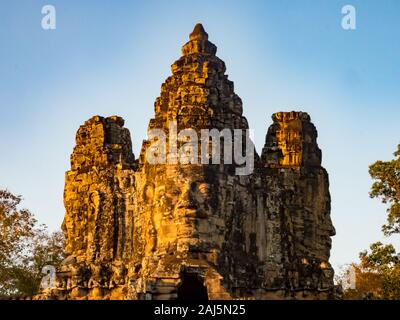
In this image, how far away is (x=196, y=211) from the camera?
112ft

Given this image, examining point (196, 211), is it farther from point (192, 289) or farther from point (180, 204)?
point (192, 289)

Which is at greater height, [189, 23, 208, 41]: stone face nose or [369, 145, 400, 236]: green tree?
[189, 23, 208, 41]: stone face nose

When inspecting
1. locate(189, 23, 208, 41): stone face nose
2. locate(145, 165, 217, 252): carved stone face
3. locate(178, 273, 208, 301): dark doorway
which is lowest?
locate(178, 273, 208, 301): dark doorway

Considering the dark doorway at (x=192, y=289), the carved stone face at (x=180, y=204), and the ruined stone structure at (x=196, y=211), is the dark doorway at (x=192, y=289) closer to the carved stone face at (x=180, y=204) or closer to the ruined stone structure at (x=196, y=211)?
the ruined stone structure at (x=196, y=211)

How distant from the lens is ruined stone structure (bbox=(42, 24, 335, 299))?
3441 cm

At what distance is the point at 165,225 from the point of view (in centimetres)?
3497

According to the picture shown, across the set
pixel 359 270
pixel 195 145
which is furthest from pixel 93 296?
pixel 359 270

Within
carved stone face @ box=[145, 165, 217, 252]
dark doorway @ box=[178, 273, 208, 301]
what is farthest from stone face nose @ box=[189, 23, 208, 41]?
dark doorway @ box=[178, 273, 208, 301]

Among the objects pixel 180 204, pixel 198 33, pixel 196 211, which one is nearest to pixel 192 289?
pixel 196 211

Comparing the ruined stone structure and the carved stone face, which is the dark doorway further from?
the carved stone face

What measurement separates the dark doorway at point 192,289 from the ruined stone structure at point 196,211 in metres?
0.05

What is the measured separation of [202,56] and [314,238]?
8.43m

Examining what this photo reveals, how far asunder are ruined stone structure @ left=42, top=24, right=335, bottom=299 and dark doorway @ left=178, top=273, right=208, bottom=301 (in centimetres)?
5

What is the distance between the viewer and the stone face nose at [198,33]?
1544 inches
